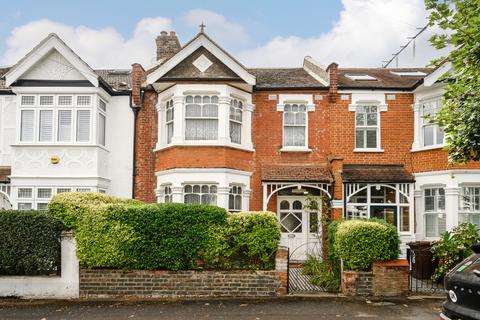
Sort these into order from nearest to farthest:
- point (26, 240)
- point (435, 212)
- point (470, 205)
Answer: point (26, 240), point (470, 205), point (435, 212)

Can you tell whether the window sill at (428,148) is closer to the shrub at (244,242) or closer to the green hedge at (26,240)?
the shrub at (244,242)

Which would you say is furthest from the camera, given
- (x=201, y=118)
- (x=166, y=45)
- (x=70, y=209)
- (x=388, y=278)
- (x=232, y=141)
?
(x=166, y=45)

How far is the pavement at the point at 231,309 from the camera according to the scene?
9234mm

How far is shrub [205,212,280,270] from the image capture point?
10.8m

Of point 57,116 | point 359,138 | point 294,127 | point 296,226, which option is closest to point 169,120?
point 57,116

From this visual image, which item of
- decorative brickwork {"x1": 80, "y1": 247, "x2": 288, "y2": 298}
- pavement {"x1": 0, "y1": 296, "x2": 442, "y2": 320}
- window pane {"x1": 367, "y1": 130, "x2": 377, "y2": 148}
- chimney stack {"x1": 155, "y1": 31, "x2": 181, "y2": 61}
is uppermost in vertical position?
chimney stack {"x1": 155, "y1": 31, "x2": 181, "y2": 61}

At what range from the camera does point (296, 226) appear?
1722 centimetres

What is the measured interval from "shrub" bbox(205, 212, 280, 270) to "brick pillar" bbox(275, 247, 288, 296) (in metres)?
0.15

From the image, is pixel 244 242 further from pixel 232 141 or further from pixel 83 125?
pixel 83 125

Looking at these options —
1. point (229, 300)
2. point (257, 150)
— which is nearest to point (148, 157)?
point (257, 150)

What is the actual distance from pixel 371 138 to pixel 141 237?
32.2 ft

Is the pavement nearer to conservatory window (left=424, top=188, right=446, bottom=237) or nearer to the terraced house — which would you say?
the terraced house

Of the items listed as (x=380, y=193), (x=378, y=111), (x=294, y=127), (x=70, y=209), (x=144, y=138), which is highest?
(x=378, y=111)

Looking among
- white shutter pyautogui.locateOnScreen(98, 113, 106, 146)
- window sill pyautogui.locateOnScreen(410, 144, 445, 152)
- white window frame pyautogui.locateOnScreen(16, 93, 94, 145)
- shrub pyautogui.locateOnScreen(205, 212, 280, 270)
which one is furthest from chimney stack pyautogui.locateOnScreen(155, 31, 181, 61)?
shrub pyautogui.locateOnScreen(205, 212, 280, 270)
